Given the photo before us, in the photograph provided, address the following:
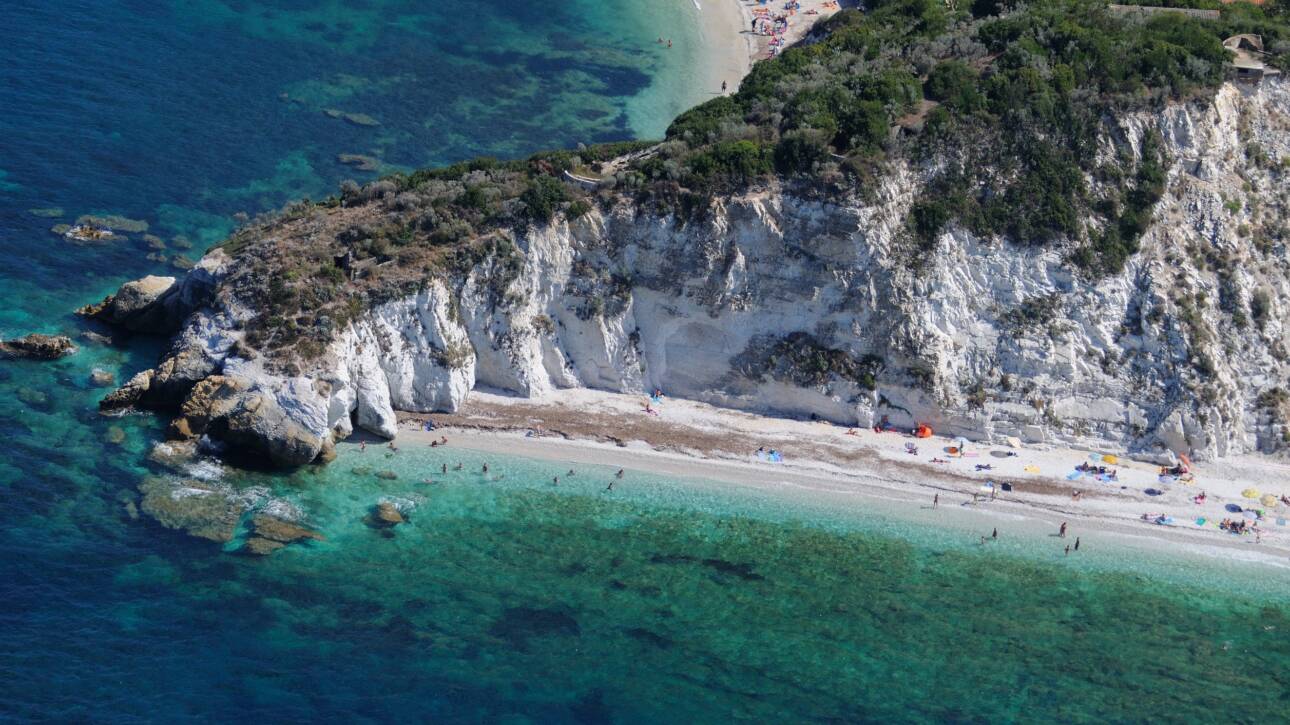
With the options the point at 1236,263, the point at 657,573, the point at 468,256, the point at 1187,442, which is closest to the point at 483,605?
the point at 657,573

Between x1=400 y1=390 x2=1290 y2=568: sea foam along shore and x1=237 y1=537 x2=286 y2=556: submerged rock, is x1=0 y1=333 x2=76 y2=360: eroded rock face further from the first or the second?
x1=400 y1=390 x2=1290 y2=568: sea foam along shore

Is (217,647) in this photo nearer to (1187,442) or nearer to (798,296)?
(798,296)

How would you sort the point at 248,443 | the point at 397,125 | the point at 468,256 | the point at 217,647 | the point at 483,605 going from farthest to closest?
the point at 397,125
the point at 468,256
the point at 248,443
the point at 483,605
the point at 217,647

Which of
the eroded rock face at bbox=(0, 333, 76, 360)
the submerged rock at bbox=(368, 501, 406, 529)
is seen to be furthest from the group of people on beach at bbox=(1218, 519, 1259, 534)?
the eroded rock face at bbox=(0, 333, 76, 360)

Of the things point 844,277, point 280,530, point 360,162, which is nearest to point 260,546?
point 280,530

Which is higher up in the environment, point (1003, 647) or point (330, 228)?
point (330, 228)
